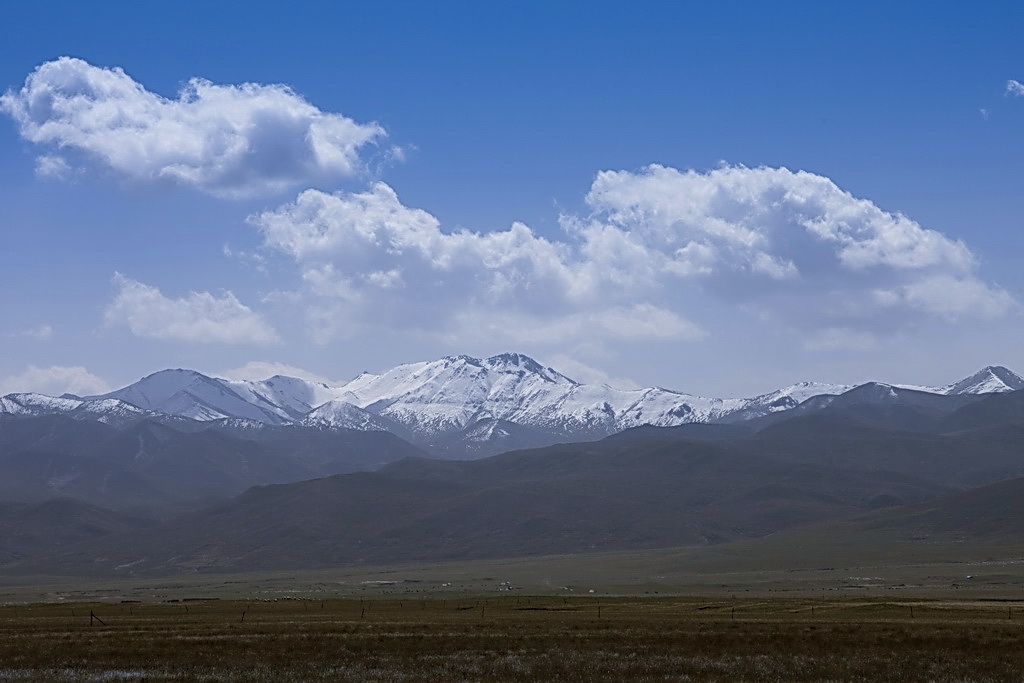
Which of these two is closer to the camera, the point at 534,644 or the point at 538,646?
the point at 538,646

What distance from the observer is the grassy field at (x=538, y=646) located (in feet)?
163

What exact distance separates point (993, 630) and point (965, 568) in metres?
139

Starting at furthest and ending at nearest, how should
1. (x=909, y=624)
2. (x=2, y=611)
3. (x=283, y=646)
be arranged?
1. (x=2, y=611)
2. (x=909, y=624)
3. (x=283, y=646)

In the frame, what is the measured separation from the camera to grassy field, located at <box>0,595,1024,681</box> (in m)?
49.6

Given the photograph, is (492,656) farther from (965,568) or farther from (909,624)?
(965,568)

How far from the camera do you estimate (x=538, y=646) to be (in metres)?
57.7

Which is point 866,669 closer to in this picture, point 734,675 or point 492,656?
point 734,675

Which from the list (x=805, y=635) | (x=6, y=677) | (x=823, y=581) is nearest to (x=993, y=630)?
(x=805, y=635)

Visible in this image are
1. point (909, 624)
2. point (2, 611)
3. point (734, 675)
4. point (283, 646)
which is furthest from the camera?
point (2, 611)

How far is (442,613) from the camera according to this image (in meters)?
84.8

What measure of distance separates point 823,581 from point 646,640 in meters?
121

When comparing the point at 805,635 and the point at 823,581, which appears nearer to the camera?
the point at 805,635

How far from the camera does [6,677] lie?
4897cm

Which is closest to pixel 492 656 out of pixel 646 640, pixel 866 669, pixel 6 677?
pixel 646 640
